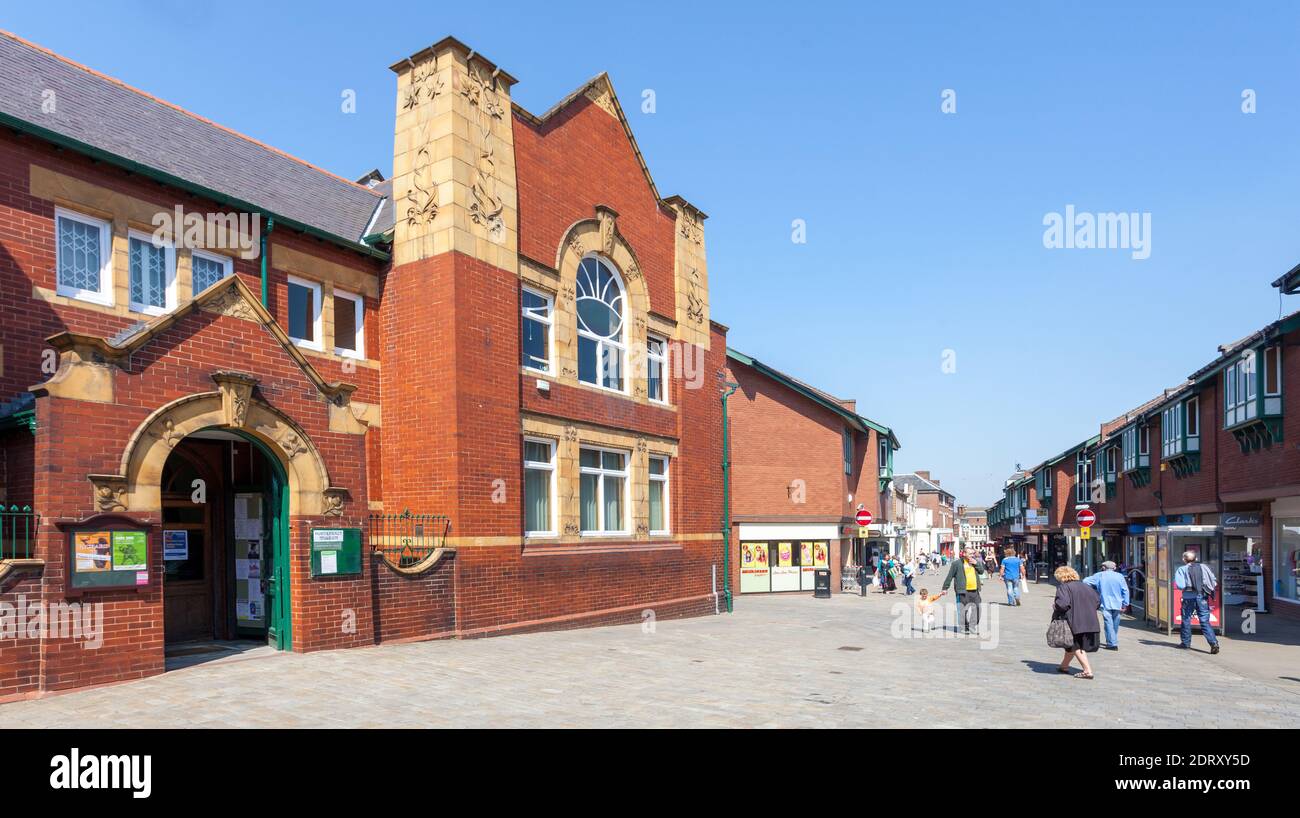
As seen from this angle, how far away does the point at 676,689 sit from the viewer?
1026 centimetres

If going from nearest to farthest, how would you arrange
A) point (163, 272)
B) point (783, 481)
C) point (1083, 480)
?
point (163, 272) < point (783, 481) < point (1083, 480)

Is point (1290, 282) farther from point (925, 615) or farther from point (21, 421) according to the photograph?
point (21, 421)

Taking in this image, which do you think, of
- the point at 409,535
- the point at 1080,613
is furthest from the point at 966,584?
the point at 409,535

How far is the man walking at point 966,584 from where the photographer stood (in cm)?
1683

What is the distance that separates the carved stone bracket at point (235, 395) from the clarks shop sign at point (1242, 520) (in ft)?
75.4

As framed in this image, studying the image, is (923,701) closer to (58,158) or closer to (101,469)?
(101,469)

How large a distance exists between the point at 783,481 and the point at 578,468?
18.6 metres

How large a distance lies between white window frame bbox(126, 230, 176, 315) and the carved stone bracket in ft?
7.77

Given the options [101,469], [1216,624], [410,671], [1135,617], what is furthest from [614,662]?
[1135,617]

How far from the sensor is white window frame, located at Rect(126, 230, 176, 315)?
481 inches

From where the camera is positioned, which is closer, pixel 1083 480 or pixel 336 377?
pixel 336 377

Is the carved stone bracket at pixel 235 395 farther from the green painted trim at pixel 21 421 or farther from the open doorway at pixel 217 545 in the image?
the green painted trim at pixel 21 421

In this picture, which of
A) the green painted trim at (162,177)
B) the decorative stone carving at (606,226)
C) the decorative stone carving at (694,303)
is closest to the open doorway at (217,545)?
the green painted trim at (162,177)

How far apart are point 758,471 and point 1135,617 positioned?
14673 mm
